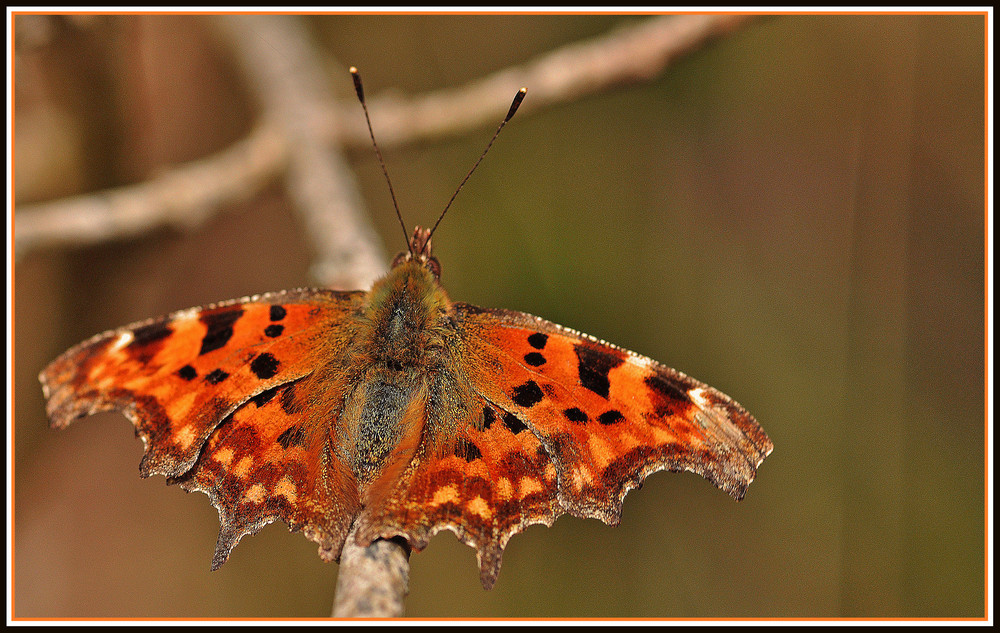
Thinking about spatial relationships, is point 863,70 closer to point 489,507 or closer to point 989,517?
point 989,517

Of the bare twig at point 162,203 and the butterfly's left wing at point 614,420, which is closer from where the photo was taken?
the butterfly's left wing at point 614,420

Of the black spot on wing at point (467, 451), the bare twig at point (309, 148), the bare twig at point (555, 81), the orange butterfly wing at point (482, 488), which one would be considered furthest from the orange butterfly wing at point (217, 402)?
the bare twig at point (555, 81)

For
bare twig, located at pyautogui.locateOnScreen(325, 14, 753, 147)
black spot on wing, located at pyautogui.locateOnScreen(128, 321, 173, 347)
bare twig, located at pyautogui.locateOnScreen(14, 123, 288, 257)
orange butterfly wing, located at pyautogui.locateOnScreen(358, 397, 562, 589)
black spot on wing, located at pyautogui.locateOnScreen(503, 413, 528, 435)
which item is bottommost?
orange butterfly wing, located at pyautogui.locateOnScreen(358, 397, 562, 589)

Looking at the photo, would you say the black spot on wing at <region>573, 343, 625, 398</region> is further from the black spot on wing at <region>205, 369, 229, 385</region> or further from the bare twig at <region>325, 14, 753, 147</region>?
the bare twig at <region>325, 14, 753, 147</region>

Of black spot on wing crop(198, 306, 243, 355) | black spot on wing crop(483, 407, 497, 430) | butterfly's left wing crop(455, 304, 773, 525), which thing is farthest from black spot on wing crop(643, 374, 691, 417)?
black spot on wing crop(198, 306, 243, 355)

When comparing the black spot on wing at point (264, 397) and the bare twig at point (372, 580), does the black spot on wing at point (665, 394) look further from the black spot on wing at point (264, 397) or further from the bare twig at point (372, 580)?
the black spot on wing at point (264, 397)

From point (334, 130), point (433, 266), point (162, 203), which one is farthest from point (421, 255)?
point (162, 203)

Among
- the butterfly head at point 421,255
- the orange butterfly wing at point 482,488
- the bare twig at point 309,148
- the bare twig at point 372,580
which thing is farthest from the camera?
the bare twig at point 309,148
